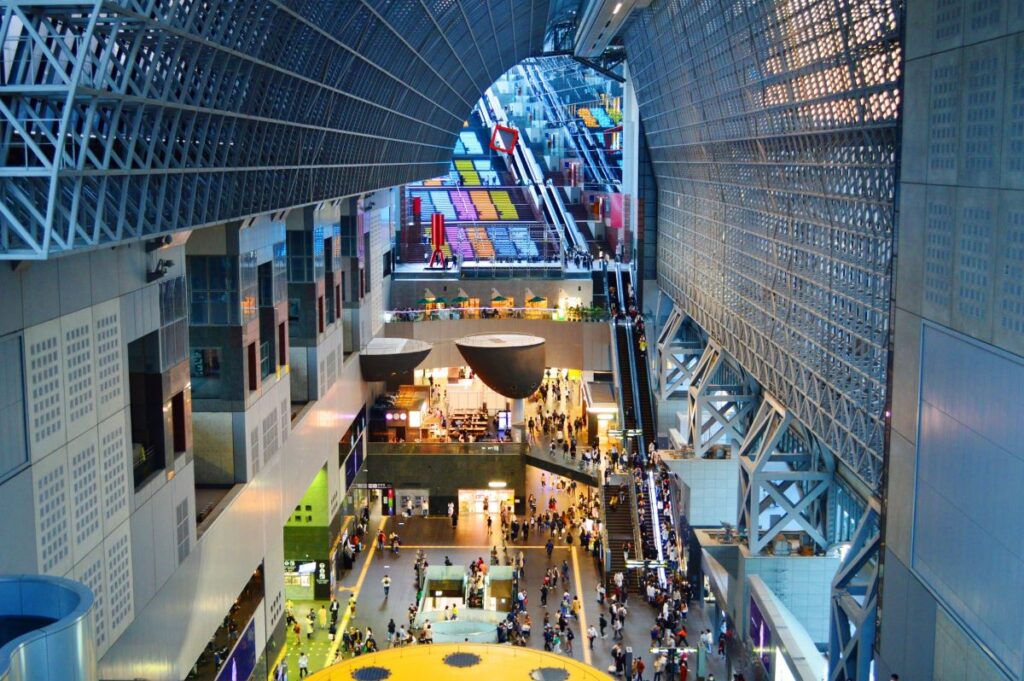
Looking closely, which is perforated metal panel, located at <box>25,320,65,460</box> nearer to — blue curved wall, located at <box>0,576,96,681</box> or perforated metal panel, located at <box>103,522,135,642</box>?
perforated metal panel, located at <box>103,522,135,642</box>

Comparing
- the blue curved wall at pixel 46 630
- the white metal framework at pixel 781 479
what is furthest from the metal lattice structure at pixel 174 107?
the white metal framework at pixel 781 479

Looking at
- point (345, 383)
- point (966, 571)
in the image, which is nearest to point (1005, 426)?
point (966, 571)

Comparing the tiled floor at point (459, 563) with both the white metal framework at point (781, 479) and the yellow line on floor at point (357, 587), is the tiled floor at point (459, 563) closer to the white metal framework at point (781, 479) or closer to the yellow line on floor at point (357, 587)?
the yellow line on floor at point (357, 587)

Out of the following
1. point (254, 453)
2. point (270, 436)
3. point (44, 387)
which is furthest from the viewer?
point (270, 436)

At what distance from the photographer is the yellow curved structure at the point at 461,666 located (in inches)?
766

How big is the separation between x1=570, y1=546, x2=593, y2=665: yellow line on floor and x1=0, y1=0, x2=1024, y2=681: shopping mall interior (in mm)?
125

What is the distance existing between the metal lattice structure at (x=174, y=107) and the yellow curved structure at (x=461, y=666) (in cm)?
757

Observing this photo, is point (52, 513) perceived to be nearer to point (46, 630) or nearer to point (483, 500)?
point (46, 630)

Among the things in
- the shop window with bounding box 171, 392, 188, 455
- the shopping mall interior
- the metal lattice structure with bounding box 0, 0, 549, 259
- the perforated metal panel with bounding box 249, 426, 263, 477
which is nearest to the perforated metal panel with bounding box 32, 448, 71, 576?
the shopping mall interior

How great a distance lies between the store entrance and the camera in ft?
162

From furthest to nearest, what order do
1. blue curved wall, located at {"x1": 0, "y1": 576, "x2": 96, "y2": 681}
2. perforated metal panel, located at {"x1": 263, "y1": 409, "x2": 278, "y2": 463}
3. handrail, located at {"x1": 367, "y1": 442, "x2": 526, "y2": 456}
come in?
handrail, located at {"x1": 367, "y1": 442, "x2": 526, "y2": 456}, perforated metal panel, located at {"x1": 263, "y1": 409, "x2": 278, "y2": 463}, blue curved wall, located at {"x1": 0, "y1": 576, "x2": 96, "y2": 681}

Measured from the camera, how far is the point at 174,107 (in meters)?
17.6

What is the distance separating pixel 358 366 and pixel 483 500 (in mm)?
7487

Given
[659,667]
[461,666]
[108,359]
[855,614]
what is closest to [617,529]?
[659,667]
